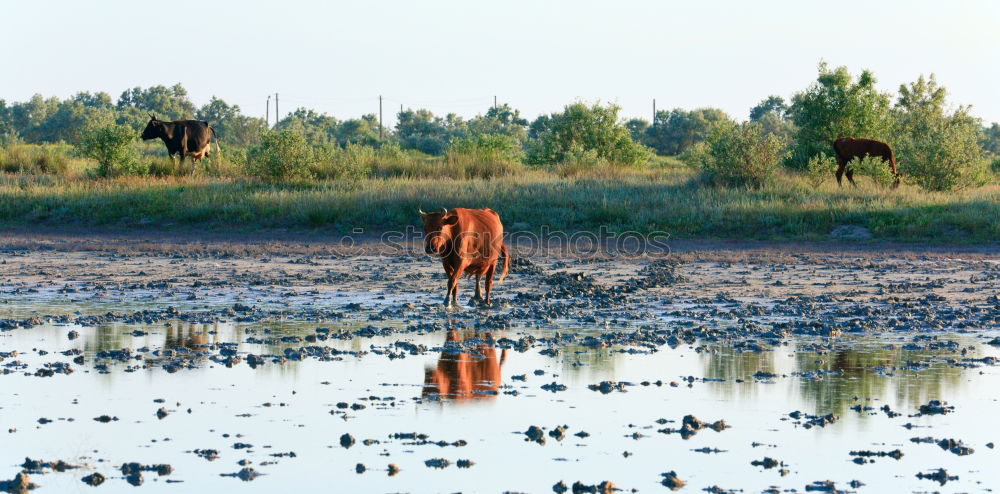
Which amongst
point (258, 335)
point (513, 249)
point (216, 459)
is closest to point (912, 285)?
point (513, 249)

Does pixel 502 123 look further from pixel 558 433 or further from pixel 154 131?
pixel 558 433

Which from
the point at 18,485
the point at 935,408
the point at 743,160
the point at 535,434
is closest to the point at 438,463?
the point at 535,434

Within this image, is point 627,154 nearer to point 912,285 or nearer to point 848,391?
point 912,285

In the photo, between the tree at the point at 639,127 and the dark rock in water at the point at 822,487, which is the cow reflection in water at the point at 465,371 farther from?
the tree at the point at 639,127

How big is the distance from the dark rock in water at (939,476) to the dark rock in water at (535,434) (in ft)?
8.06

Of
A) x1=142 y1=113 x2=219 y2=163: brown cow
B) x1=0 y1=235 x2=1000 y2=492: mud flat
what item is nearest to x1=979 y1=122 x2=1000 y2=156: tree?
x1=142 y1=113 x2=219 y2=163: brown cow

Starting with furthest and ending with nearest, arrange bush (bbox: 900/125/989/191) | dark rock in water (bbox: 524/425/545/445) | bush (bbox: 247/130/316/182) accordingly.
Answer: bush (bbox: 247/130/316/182)
bush (bbox: 900/125/989/191)
dark rock in water (bbox: 524/425/545/445)

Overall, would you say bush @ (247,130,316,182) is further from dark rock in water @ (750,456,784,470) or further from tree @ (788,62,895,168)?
dark rock in water @ (750,456,784,470)

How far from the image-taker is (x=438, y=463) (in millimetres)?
7578

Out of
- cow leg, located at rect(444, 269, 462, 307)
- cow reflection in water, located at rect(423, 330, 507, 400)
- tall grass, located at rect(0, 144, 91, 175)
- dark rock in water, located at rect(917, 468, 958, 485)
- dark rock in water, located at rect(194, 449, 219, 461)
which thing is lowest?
dark rock in water, located at rect(194, 449, 219, 461)

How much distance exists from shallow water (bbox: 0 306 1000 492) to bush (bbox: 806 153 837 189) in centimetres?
1732

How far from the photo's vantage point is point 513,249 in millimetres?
24094

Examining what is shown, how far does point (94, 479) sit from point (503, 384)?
391 cm

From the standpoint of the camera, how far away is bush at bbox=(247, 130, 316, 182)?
3142 centimetres
